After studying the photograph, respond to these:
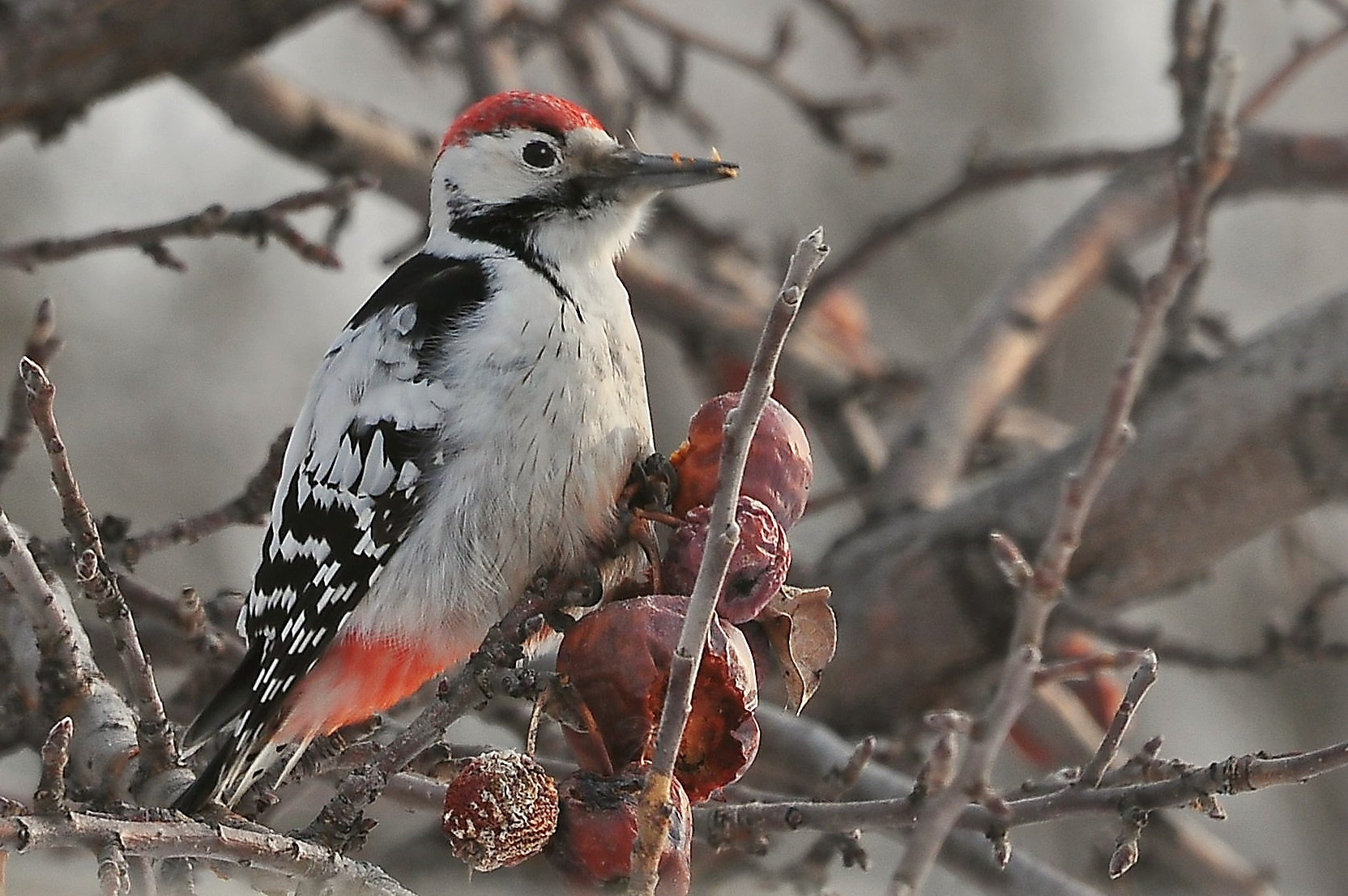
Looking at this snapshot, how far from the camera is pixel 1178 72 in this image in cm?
360

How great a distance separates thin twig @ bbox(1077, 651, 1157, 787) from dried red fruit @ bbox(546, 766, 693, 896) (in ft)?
1.42

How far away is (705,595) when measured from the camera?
1438 millimetres

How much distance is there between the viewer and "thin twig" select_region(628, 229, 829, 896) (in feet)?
4.60

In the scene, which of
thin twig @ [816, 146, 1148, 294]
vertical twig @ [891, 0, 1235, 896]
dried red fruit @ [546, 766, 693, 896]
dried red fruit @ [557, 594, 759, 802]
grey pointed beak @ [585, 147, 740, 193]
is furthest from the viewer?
thin twig @ [816, 146, 1148, 294]

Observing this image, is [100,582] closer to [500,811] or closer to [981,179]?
[500,811]

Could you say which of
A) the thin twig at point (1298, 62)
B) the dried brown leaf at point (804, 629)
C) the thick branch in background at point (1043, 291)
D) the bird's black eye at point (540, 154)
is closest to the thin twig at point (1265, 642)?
the thick branch in background at point (1043, 291)

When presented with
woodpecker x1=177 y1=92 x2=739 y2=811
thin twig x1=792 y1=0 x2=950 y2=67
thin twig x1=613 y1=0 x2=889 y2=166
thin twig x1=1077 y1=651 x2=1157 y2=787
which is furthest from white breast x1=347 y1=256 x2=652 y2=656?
thin twig x1=792 y1=0 x2=950 y2=67

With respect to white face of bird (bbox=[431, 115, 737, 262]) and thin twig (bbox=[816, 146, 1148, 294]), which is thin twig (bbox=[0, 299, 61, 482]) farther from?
thin twig (bbox=[816, 146, 1148, 294])

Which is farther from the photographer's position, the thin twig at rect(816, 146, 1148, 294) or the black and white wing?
the thin twig at rect(816, 146, 1148, 294)

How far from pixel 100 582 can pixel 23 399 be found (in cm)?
74

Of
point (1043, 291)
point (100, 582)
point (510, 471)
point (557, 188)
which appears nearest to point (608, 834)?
point (100, 582)

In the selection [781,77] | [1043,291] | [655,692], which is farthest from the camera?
[781,77]

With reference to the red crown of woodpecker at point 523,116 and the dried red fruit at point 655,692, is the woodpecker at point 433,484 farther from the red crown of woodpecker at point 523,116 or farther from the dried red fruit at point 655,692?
the dried red fruit at point 655,692

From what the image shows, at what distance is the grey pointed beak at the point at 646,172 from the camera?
Result: 8.57 feet
